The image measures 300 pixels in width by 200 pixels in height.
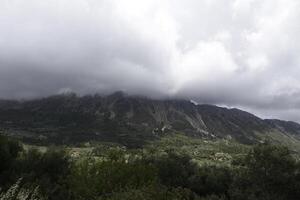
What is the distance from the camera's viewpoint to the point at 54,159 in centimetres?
5188

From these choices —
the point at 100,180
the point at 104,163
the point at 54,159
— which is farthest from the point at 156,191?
the point at 54,159

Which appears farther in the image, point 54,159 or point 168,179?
point 168,179

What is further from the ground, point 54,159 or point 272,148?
point 272,148

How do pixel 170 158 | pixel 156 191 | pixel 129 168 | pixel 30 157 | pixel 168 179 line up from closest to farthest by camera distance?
pixel 156 191 → pixel 129 168 → pixel 30 157 → pixel 168 179 → pixel 170 158

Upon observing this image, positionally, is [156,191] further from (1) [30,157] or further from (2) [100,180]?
(1) [30,157]

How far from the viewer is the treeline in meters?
37.2

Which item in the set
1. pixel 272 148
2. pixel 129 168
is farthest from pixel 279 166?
pixel 129 168

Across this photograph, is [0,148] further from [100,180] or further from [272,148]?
[272,148]

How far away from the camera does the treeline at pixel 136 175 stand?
3722 centimetres

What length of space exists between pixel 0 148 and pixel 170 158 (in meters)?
28.0

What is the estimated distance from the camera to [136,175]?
3972 cm

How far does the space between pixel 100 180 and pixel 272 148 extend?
2587 cm

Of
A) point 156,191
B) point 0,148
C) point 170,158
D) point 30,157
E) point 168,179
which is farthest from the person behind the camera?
point 170,158

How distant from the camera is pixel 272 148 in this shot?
179 ft
